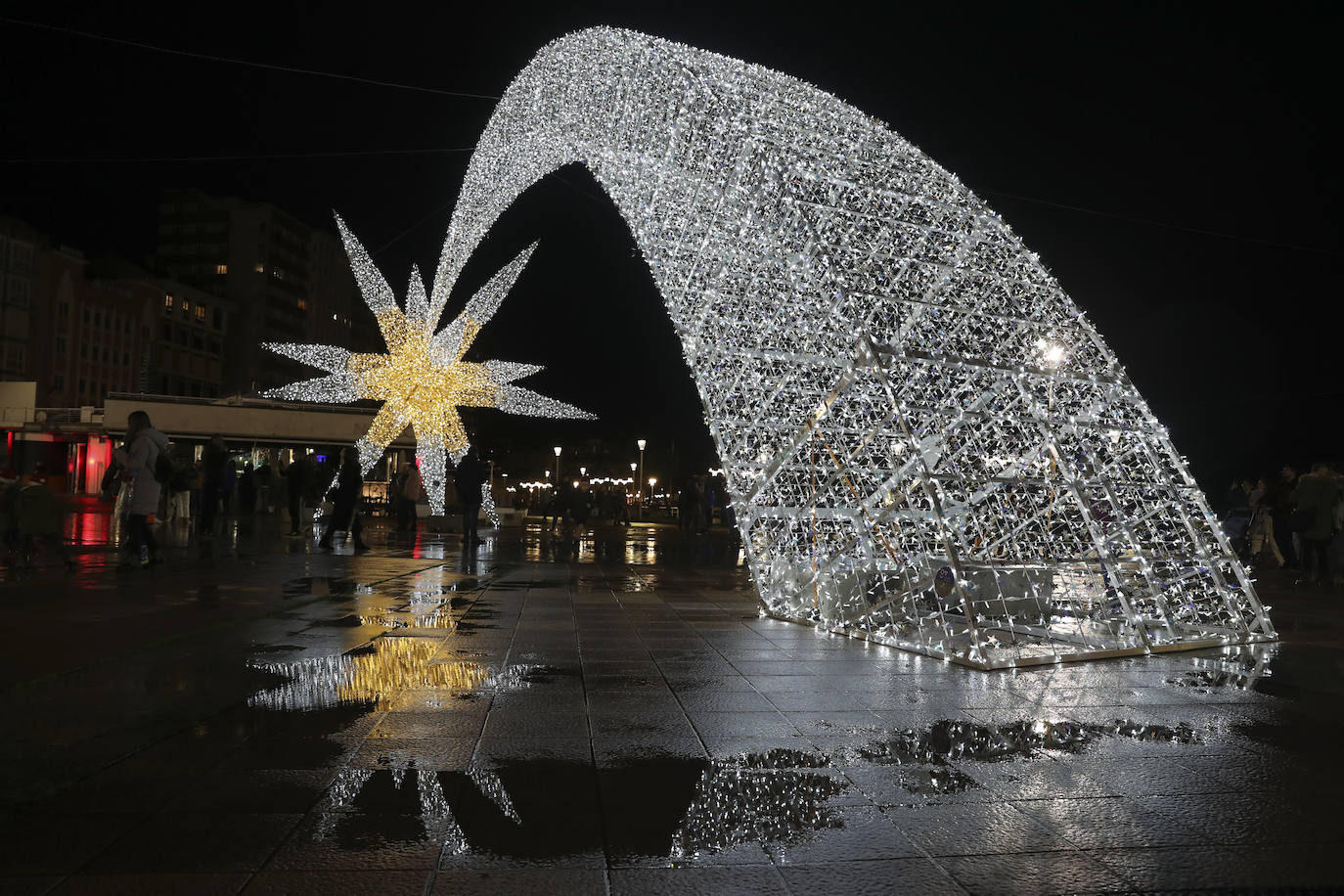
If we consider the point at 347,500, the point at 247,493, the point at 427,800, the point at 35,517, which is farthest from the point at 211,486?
the point at 247,493

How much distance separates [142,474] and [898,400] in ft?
27.4

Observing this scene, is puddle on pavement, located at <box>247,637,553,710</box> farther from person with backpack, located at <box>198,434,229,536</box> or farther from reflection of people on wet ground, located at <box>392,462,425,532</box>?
reflection of people on wet ground, located at <box>392,462,425,532</box>

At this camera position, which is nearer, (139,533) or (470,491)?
(139,533)

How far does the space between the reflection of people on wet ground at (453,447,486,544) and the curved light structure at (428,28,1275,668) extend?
11462 millimetres

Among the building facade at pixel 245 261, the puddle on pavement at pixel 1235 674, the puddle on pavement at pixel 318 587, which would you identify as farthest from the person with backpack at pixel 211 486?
the building facade at pixel 245 261

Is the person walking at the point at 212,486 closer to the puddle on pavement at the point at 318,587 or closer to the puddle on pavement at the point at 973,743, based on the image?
the puddle on pavement at the point at 318,587

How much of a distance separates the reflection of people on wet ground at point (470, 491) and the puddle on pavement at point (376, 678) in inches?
518

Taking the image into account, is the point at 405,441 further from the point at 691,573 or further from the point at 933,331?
the point at 933,331

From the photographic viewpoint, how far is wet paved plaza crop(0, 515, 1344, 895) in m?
3.34

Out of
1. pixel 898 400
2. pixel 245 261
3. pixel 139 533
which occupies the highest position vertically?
pixel 245 261

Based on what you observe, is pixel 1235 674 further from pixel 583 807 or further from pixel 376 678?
pixel 376 678

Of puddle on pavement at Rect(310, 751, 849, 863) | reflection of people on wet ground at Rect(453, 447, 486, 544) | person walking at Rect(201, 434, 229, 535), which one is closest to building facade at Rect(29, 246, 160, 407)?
reflection of people on wet ground at Rect(453, 447, 486, 544)

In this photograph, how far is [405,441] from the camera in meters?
Result: 40.7

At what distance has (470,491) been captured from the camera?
2084 cm
